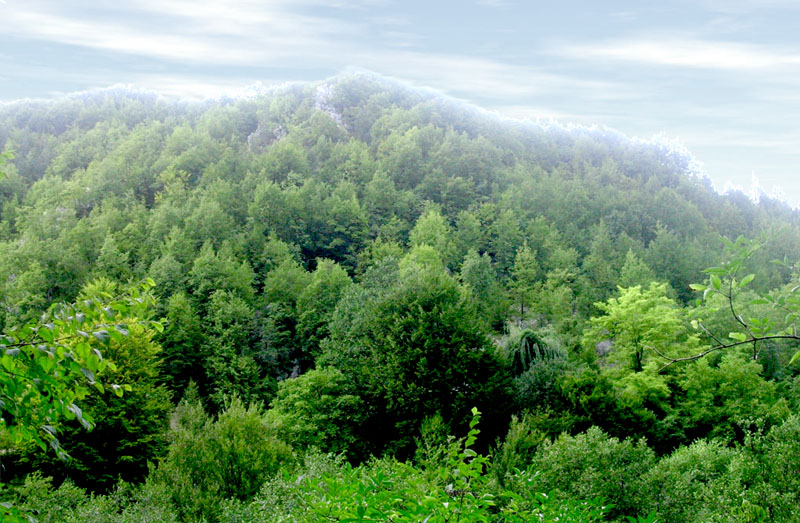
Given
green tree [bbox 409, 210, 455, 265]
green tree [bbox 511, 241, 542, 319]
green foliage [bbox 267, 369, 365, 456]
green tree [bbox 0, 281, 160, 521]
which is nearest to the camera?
green tree [bbox 0, 281, 160, 521]

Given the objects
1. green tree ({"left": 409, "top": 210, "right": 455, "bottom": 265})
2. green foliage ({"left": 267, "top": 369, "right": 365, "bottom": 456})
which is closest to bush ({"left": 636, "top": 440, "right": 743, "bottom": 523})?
green foliage ({"left": 267, "top": 369, "right": 365, "bottom": 456})

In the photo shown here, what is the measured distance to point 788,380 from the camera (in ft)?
117

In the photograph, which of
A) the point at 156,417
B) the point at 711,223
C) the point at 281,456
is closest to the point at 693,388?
the point at 281,456

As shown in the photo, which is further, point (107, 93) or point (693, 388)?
point (107, 93)

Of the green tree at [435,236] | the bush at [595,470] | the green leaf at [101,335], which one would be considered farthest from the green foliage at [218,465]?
the green tree at [435,236]

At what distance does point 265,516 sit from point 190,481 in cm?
615

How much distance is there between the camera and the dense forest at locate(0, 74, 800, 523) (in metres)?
7.58

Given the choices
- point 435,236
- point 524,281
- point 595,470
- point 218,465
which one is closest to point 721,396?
point 595,470

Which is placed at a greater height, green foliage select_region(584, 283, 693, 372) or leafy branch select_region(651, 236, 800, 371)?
leafy branch select_region(651, 236, 800, 371)

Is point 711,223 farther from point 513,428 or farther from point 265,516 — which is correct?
point 265,516

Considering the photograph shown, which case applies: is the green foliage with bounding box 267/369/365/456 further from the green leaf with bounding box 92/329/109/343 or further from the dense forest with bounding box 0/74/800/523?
the green leaf with bounding box 92/329/109/343

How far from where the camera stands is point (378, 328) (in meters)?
28.7

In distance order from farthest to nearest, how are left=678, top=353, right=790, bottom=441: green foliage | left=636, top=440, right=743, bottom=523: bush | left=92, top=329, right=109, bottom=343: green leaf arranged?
1. left=678, top=353, right=790, bottom=441: green foliage
2. left=636, top=440, right=743, bottom=523: bush
3. left=92, top=329, right=109, bottom=343: green leaf

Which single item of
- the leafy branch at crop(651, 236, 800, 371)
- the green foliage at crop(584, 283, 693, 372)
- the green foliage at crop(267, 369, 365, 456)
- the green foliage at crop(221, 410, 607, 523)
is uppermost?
the leafy branch at crop(651, 236, 800, 371)
